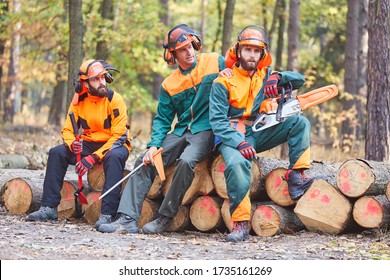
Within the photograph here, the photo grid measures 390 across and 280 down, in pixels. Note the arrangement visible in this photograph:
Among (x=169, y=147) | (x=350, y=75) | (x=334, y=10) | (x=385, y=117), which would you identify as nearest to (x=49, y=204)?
(x=169, y=147)

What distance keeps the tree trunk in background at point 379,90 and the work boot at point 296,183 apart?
2.60 m

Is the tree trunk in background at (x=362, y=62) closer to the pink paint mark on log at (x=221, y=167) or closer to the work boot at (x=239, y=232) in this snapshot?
the pink paint mark on log at (x=221, y=167)

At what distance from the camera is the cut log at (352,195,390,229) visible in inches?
273

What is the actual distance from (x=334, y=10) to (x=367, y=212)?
14.6 metres

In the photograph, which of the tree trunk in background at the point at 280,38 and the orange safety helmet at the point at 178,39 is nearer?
the orange safety helmet at the point at 178,39

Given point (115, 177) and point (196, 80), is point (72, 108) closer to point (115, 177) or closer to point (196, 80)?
point (115, 177)

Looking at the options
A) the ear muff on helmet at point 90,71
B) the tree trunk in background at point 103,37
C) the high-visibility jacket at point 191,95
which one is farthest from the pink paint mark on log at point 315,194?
the tree trunk in background at point 103,37

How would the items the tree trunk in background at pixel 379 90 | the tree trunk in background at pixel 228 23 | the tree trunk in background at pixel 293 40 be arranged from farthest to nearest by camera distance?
the tree trunk in background at pixel 293 40 < the tree trunk in background at pixel 228 23 < the tree trunk in background at pixel 379 90

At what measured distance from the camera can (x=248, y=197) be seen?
7117 mm

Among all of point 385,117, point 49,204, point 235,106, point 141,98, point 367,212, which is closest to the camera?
point 367,212

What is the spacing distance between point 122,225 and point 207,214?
36.6 inches

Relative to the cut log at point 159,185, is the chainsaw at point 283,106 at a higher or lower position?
higher

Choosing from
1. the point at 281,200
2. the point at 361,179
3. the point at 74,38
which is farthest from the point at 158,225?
the point at 74,38

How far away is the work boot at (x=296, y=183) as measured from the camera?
24.0 ft
